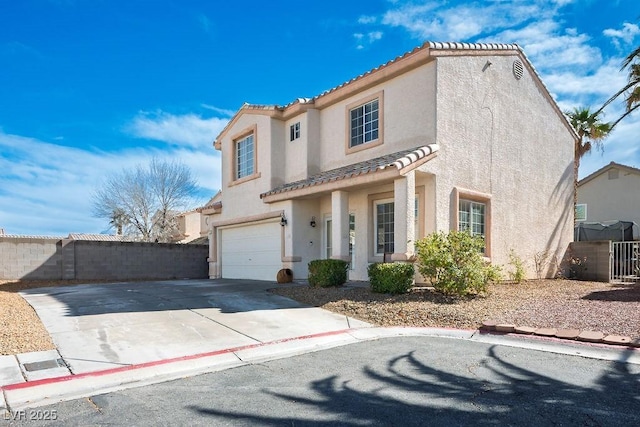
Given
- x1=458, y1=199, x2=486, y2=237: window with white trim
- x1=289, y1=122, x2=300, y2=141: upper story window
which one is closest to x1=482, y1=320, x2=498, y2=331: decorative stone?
x1=458, y1=199, x2=486, y2=237: window with white trim

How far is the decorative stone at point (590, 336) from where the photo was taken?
21.3ft

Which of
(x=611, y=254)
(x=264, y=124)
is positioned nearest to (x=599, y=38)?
(x=611, y=254)

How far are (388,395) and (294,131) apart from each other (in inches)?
495

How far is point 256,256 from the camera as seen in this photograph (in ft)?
55.6

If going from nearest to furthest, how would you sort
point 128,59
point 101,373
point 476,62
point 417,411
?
point 417,411
point 101,373
point 476,62
point 128,59

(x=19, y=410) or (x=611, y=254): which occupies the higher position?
(x=611, y=254)

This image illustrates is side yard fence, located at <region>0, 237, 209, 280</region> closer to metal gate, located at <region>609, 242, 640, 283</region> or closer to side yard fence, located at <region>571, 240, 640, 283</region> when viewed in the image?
side yard fence, located at <region>571, 240, 640, 283</region>

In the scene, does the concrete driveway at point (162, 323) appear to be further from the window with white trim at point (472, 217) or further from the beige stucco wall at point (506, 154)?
the window with white trim at point (472, 217)

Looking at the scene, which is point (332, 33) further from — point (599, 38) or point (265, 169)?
point (599, 38)

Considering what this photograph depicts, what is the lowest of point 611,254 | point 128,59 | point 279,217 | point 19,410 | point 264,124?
point 19,410

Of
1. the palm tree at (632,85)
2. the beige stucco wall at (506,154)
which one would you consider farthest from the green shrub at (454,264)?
the palm tree at (632,85)

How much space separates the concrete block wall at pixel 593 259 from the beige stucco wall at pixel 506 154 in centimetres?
60

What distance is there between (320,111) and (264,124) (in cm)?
243

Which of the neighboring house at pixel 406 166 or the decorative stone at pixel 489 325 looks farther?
the neighboring house at pixel 406 166
